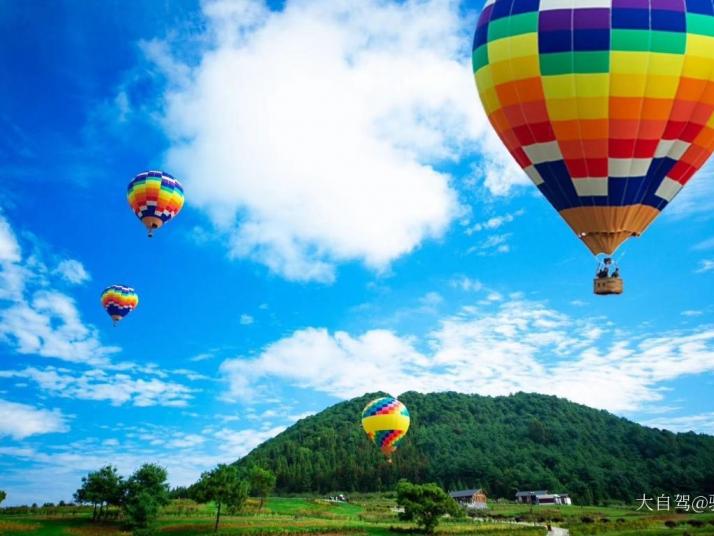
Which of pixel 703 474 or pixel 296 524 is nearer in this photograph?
pixel 296 524

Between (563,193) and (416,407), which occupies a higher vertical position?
(416,407)

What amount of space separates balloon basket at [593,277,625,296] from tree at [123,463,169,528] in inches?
1328

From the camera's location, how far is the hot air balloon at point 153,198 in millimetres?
48188

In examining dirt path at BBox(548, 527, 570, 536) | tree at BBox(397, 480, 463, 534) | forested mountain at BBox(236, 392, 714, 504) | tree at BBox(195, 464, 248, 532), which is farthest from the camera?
forested mountain at BBox(236, 392, 714, 504)

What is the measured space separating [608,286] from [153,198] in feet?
121

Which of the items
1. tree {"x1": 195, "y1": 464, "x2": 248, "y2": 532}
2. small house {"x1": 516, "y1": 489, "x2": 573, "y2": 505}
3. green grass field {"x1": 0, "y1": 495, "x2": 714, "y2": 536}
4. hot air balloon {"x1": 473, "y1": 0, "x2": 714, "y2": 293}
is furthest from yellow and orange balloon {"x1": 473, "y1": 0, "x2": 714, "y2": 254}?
small house {"x1": 516, "y1": 489, "x2": 573, "y2": 505}

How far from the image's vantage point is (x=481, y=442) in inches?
5408

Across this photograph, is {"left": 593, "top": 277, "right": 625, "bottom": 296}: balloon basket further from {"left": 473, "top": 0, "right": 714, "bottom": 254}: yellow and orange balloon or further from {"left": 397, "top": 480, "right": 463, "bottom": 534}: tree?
{"left": 397, "top": 480, "right": 463, "bottom": 534}: tree

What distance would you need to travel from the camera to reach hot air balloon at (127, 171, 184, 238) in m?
48.2

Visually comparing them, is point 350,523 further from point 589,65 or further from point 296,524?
point 589,65

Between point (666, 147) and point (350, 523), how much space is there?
38.9 meters

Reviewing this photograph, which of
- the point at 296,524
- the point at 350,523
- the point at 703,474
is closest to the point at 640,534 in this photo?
the point at 350,523

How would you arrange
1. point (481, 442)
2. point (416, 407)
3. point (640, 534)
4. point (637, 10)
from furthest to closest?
point (416, 407)
point (481, 442)
point (640, 534)
point (637, 10)

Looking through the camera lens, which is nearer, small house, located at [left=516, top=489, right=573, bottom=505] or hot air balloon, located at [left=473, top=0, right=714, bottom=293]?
hot air balloon, located at [left=473, top=0, right=714, bottom=293]
